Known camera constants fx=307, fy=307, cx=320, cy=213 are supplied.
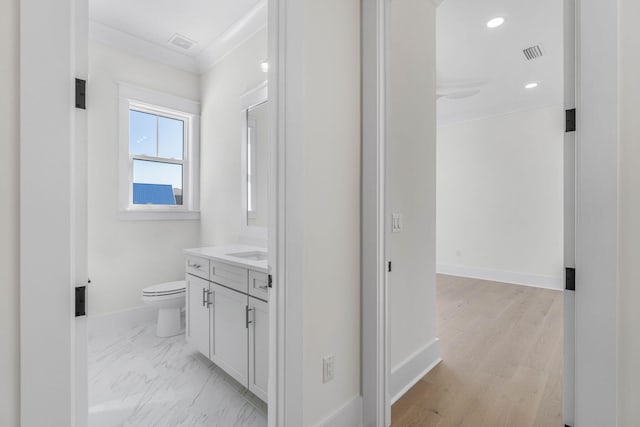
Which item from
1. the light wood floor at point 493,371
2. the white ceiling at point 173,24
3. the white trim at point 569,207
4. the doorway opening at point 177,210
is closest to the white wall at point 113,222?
the doorway opening at point 177,210

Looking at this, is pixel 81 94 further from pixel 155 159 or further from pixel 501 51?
pixel 501 51

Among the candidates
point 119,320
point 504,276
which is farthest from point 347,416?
point 504,276

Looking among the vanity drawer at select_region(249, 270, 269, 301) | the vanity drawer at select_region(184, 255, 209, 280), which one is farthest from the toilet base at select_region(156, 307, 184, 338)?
the vanity drawer at select_region(249, 270, 269, 301)

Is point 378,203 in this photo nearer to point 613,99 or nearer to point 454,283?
point 613,99

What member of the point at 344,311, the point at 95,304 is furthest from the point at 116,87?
the point at 344,311

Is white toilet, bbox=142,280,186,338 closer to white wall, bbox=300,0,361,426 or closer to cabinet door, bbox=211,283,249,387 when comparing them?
cabinet door, bbox=211,283,249,387

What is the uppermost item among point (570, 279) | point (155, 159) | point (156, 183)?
point (155, 159)

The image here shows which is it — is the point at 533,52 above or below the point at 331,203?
above

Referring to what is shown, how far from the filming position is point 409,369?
210cm

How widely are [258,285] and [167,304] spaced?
1.57 metres

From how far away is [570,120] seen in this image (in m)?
1.17

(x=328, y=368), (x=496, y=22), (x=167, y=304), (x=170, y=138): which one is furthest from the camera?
(x=170, y=138)

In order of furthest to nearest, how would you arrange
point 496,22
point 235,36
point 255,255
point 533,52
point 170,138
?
point 170,138
point 533,52
point 235,36
point 496,22
point 255,255

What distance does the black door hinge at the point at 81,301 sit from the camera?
0.79 metres
